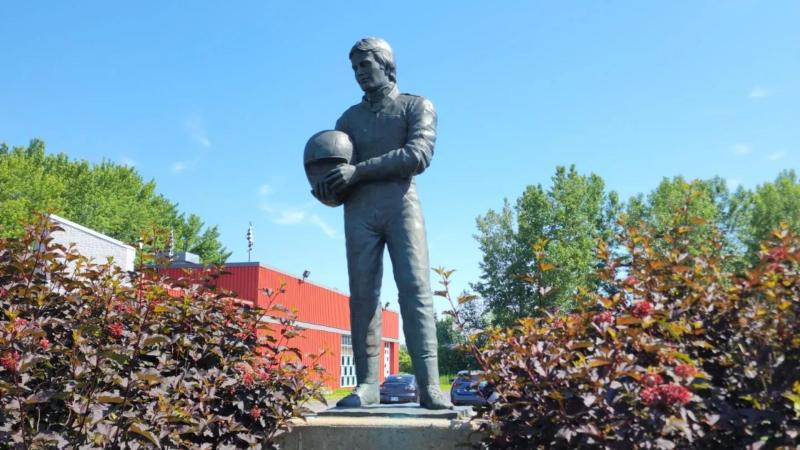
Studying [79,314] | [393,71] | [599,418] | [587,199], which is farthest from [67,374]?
[587,199]

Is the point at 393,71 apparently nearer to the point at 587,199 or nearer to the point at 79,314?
the point at 79,314

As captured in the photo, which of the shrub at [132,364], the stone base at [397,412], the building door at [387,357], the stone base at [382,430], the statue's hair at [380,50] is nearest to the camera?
the shrub at [132,364]

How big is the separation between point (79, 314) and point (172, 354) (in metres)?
0.64

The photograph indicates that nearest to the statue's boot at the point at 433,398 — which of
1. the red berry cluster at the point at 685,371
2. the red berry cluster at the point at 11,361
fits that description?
the red berry cluster at the point at 685,371

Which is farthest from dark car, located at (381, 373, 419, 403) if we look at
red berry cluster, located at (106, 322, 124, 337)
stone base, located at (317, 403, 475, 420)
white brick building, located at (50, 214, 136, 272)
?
red berry cluster, located at (106, 322, 124, 337)

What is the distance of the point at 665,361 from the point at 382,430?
1.81m

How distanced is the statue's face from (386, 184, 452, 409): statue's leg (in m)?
0.86

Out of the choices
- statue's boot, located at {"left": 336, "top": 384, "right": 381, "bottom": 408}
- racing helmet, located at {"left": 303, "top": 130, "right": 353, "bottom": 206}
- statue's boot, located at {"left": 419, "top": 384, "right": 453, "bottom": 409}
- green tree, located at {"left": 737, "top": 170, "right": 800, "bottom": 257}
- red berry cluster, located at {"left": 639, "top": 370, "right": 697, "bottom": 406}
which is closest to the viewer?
red berry cluster, located at {"left": 639, "top": 370, "right": 697, "bottom": 406}

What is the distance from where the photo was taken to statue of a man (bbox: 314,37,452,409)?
14.9 feet

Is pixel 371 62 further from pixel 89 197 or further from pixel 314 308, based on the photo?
pixel 89 197

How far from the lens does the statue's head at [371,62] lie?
4.81m

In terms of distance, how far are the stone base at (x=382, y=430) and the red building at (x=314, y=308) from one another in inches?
764

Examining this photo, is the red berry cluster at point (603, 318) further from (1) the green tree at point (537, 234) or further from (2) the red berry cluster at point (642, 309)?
(1) the green tree at point (537, 234)

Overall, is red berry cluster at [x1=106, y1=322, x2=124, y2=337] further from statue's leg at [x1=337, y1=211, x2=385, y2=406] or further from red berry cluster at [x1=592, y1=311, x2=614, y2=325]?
red berry cluster at [x1=592, y1=311, x2=614, y2=325]
